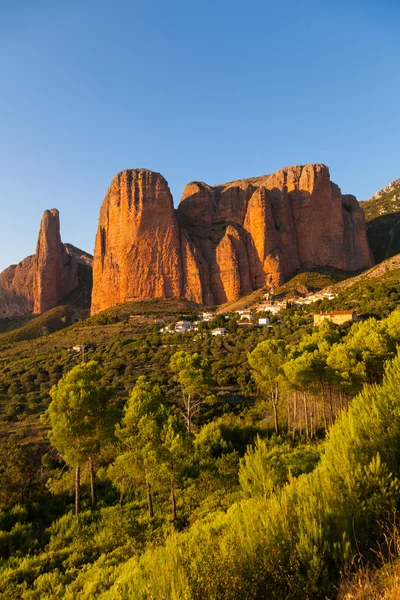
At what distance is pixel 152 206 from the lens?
289 ft

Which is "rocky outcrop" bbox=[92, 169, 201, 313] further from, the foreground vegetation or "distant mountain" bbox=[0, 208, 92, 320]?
the foreground vegetation

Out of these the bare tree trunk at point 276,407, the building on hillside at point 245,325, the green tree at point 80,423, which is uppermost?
the building on hillside at point 245,325

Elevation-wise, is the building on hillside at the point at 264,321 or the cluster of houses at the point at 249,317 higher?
the cluster of houses at the point at 249,317

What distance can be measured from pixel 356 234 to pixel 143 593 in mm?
96074

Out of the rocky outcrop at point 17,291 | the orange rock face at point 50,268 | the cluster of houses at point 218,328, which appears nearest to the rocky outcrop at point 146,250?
the cluster of houses at point 218,328

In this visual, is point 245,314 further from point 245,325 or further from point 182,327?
point 182,327

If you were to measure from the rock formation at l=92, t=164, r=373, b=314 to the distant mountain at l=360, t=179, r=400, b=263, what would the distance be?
594cm

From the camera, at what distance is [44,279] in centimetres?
10250

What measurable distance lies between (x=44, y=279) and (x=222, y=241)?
52804mm

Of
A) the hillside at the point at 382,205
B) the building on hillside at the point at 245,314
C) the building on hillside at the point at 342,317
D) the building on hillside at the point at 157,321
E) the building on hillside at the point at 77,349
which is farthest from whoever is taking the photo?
the hillside at the point at 382,205

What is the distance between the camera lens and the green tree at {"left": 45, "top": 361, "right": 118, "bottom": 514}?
14.9 m

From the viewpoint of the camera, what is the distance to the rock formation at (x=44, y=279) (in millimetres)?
102812

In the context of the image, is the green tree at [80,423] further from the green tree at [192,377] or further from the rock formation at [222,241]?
the rock formation at [222,241]

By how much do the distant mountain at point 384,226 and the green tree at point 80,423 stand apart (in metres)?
88.0
